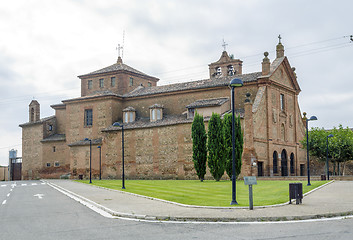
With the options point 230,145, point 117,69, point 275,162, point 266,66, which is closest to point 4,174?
point 117,69

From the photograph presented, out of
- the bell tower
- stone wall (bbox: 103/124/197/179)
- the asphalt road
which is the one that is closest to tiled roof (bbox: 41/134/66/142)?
the bell tower

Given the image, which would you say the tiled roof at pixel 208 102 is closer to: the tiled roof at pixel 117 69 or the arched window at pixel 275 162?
the arched window at pixel 275 162

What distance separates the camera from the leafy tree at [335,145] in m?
48.8

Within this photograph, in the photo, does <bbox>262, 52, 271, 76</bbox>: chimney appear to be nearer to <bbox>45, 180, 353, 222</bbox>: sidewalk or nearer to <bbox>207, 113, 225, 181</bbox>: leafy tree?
<bbox>207, 113, 225, 181</bbox>: leafy tree

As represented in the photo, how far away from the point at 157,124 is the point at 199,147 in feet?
29.6

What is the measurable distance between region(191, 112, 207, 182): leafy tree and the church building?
2.72 m

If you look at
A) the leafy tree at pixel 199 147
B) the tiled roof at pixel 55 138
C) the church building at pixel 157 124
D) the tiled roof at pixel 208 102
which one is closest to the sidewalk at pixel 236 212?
the leafy tree at pixel 199 147

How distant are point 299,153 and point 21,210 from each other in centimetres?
4250

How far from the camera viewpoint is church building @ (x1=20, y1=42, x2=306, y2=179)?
45.6 metres

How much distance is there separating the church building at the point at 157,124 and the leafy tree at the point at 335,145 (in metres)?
2.19

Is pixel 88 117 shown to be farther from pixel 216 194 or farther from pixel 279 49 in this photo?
pixel 216 194

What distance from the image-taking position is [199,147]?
40875mm

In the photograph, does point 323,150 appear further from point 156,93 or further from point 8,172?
point 8,172

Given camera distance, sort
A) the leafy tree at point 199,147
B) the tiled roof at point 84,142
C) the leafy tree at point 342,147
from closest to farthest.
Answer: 1. the leafy tree at point 199,147
2. the leafy tree at point 342,147
3. the tiled roof at point 84,142
